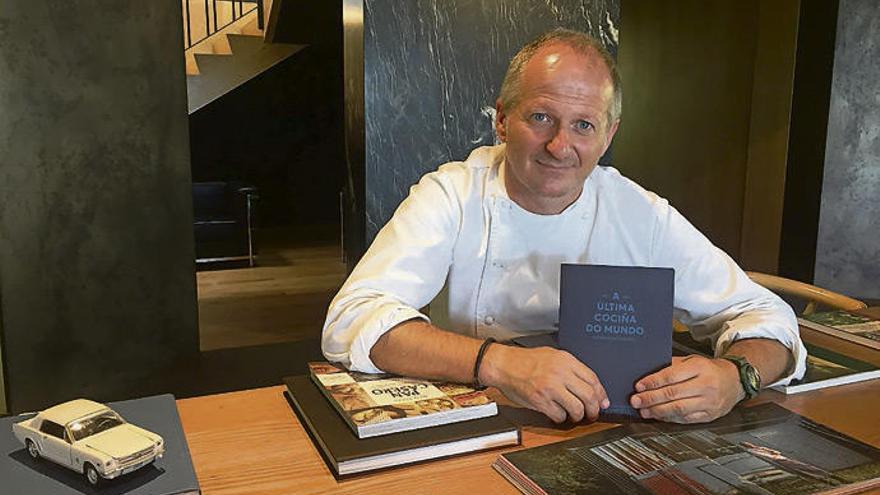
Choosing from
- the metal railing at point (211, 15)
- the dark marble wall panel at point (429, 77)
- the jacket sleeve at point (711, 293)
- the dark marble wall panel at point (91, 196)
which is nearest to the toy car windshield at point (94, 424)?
the jacket sleeve at point (711, 293)

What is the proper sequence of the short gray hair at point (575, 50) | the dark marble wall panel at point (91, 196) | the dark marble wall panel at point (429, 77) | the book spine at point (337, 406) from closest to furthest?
the book spine at point (337, 406) < the short gray hair at point (575, 50) < the dark marble wall panel at point (429, 77) < the dark marble wall panel at point (91, 196)

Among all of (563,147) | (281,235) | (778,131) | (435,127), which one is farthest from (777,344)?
(281,235)

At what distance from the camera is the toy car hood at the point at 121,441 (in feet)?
2.58

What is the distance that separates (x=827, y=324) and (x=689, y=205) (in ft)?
13.6

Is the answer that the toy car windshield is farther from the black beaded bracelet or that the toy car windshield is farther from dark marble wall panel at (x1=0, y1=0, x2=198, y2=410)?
dark marble wall panel at (x1=0, y1=0, x2=198, y2=410)

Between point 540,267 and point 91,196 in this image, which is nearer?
point 540,267

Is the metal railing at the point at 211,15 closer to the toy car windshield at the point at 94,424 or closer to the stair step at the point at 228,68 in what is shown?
the stair step at the point at 228,68

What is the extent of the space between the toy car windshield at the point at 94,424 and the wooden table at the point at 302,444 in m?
0.11

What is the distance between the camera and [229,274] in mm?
5332

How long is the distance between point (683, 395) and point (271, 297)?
12.9 ft

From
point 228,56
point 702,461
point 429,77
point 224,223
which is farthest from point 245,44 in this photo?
point 702,461

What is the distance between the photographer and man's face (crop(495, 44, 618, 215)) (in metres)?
1.21

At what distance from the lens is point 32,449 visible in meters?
0.84

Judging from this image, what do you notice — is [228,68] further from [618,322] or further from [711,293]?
[618,322]
